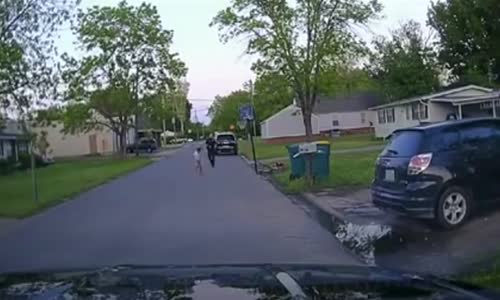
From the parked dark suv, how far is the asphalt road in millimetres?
1391

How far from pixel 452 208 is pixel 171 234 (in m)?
4.68

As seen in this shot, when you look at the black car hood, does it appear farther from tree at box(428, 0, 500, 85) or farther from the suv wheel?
tree at box(428, 0, 500, 85)

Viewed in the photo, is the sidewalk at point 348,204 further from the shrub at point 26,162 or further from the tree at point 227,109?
the tree at point 227,109

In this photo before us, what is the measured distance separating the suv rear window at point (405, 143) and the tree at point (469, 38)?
35.2 m

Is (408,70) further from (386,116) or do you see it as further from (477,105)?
(477,105)

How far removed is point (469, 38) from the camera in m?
54.8

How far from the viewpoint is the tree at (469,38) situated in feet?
165

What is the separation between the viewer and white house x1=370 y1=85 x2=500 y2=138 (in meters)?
47.1

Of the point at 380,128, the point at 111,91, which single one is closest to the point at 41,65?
the point at 111,91

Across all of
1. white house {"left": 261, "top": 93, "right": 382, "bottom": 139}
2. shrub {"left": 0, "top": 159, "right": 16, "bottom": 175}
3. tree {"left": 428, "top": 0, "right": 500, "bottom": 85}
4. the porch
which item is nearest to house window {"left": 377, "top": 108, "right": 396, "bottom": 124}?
tree {"left": 428, "top": 0, "right": 500, "bottom": 85}

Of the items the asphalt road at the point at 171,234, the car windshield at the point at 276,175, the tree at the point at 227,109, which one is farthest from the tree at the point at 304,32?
the tree at the point at 227,109

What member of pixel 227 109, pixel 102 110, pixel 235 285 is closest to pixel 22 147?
pixel 102 110

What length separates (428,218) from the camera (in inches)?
476

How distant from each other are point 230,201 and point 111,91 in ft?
138
